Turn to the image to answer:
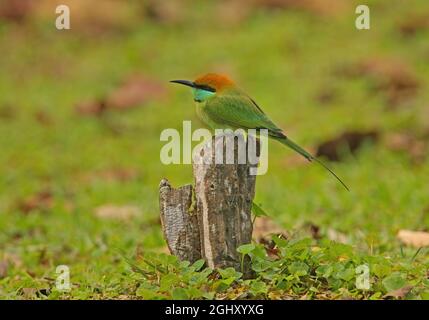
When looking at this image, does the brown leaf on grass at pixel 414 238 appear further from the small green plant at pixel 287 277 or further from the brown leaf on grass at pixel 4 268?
the brown leaf on grass at pixel 4 268

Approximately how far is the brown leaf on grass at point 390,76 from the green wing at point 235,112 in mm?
5171

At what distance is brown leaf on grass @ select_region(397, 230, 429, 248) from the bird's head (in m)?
1.69

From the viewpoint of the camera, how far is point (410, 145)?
28.8 ft

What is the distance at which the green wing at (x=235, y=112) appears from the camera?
203 inches

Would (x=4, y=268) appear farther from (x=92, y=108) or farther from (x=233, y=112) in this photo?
(x=92, y=108)

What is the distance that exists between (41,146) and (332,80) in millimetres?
3502

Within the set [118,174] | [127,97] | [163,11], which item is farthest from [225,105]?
[163,11]

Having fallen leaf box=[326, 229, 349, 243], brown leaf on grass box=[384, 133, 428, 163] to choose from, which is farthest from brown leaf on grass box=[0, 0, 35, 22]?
fallen leaf box=[326, 229, 349, 243]

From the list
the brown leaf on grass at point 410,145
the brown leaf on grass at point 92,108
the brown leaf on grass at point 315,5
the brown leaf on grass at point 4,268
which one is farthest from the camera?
the brown leaf on grass at point 315,5

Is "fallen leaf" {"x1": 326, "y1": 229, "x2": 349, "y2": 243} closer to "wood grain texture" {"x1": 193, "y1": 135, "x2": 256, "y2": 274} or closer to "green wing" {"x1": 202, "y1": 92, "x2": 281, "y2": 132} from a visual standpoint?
"green wing" {"x1": 202, "y1": 92, "x2": 281, "y2": 132}

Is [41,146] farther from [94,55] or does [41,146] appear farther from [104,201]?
[94,55]

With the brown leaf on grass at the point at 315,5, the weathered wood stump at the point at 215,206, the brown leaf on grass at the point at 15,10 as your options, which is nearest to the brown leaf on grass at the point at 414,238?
the weathered wood stump at the point at 215,206

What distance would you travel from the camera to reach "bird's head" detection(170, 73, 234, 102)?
16.8 feet
